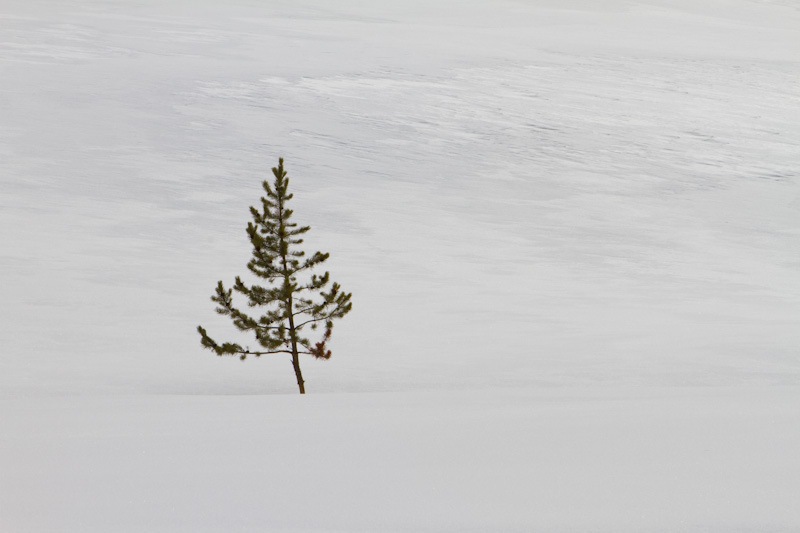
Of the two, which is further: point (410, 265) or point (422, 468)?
point (410, 265)

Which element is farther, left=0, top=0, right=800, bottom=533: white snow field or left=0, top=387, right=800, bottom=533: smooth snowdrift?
left=0, top=0, right=800, bottom=533: white snow field

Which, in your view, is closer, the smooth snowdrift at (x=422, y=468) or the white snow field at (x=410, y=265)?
the smooth snowdrift at (x=422, y=468)

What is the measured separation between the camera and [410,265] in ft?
50.7

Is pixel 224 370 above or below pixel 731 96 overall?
below

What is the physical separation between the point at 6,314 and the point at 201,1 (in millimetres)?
36900

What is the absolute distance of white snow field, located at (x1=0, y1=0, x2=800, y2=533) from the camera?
10.5ft

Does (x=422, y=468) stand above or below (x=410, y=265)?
below

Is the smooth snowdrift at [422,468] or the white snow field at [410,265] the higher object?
the white snow field at [410,265]

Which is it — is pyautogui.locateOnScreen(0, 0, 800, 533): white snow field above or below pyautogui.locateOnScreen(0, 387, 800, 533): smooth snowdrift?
above

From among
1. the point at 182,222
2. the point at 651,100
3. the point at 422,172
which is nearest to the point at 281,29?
the point at 651,100

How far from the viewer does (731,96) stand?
105ft

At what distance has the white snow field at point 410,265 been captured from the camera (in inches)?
126

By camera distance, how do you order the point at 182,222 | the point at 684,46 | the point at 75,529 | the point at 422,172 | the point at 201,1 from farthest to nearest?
the point at 201,1
the point at 684,46
the point at 422,172
the point at 182,222
the point at 75,529

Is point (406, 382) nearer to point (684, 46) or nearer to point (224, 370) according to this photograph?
point (224, 370)
